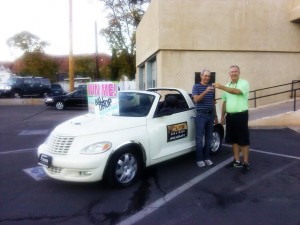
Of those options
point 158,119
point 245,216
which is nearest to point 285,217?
point 245,216

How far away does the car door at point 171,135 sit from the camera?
18.4 feet

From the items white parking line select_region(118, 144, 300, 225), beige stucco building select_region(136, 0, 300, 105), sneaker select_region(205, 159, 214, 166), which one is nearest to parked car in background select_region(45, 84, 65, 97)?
beige stucco building select_region(136, 0, 300, 105)

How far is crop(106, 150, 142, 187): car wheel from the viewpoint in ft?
16.2

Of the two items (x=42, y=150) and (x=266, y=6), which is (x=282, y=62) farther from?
(x=42, y=150)

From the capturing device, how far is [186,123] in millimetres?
6367

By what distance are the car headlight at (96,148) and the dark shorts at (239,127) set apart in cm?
235

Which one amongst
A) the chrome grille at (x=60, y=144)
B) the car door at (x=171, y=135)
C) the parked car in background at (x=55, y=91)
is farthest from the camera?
the parked car in background at (x=55, y=91)

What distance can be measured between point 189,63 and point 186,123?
27.9 feet

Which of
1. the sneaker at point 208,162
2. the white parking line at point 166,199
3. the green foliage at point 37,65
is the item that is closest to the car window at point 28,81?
the green foliage at point 37,65

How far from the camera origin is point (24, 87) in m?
29.2

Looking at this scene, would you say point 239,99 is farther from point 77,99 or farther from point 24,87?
point 24,87

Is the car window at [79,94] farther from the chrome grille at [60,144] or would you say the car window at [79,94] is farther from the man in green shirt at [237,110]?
the chrome grille at [60,144]

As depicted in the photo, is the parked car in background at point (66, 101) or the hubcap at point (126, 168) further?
the parked car in background at point (66, 101)

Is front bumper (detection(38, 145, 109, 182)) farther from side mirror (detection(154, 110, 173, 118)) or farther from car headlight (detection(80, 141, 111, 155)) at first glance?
side mirror (detection(154, 110, 173, 118))
